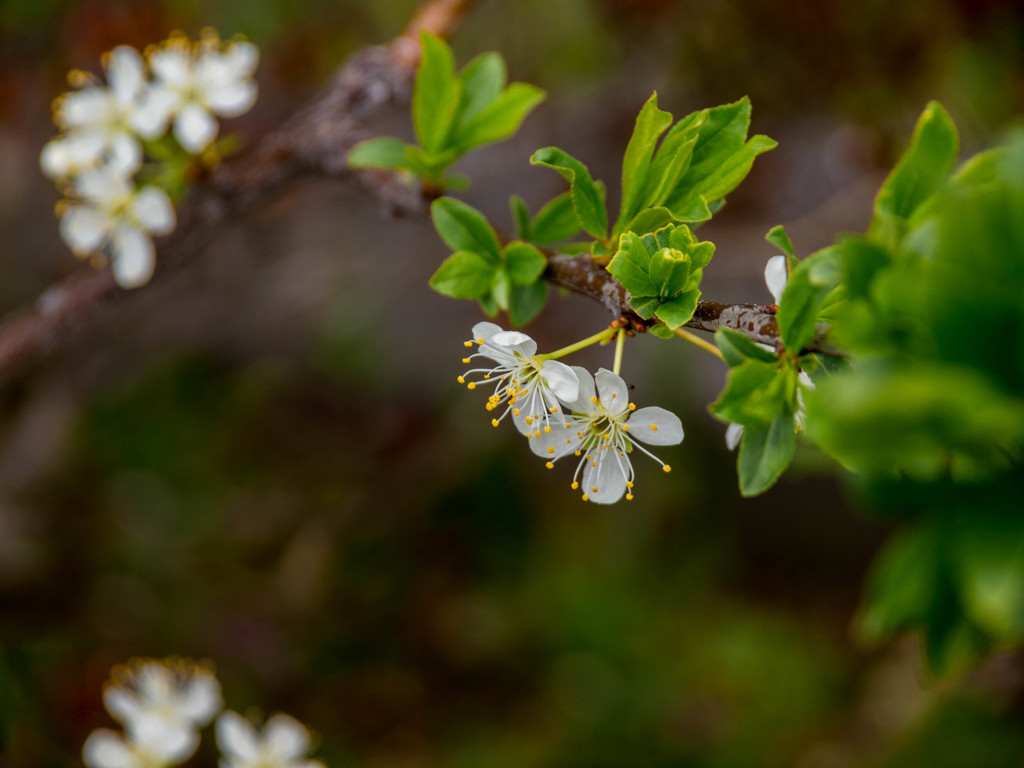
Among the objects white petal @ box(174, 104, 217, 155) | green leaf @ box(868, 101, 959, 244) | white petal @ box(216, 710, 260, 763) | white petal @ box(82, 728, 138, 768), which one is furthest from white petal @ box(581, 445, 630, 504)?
white petal @ box(82, 728, 138, 768)

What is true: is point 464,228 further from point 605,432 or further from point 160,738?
point 160,738

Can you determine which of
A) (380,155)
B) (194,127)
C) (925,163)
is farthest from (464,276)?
(194,127)

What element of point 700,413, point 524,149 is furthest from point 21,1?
point 700,413

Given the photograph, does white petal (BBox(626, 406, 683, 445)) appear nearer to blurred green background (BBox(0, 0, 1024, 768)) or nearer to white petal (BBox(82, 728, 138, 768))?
white petal (BBox(82, 728, 138, 768))

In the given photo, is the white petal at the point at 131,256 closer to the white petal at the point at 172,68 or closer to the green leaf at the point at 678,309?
the white petal at the point at 172,68

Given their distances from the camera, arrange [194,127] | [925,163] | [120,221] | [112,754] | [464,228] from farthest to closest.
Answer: [112,754] < [120,221] < [194,127] < [464,228] < [925,163]

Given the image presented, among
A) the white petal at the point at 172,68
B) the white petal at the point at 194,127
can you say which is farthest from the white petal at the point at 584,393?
the white petal at the point at 172,68
